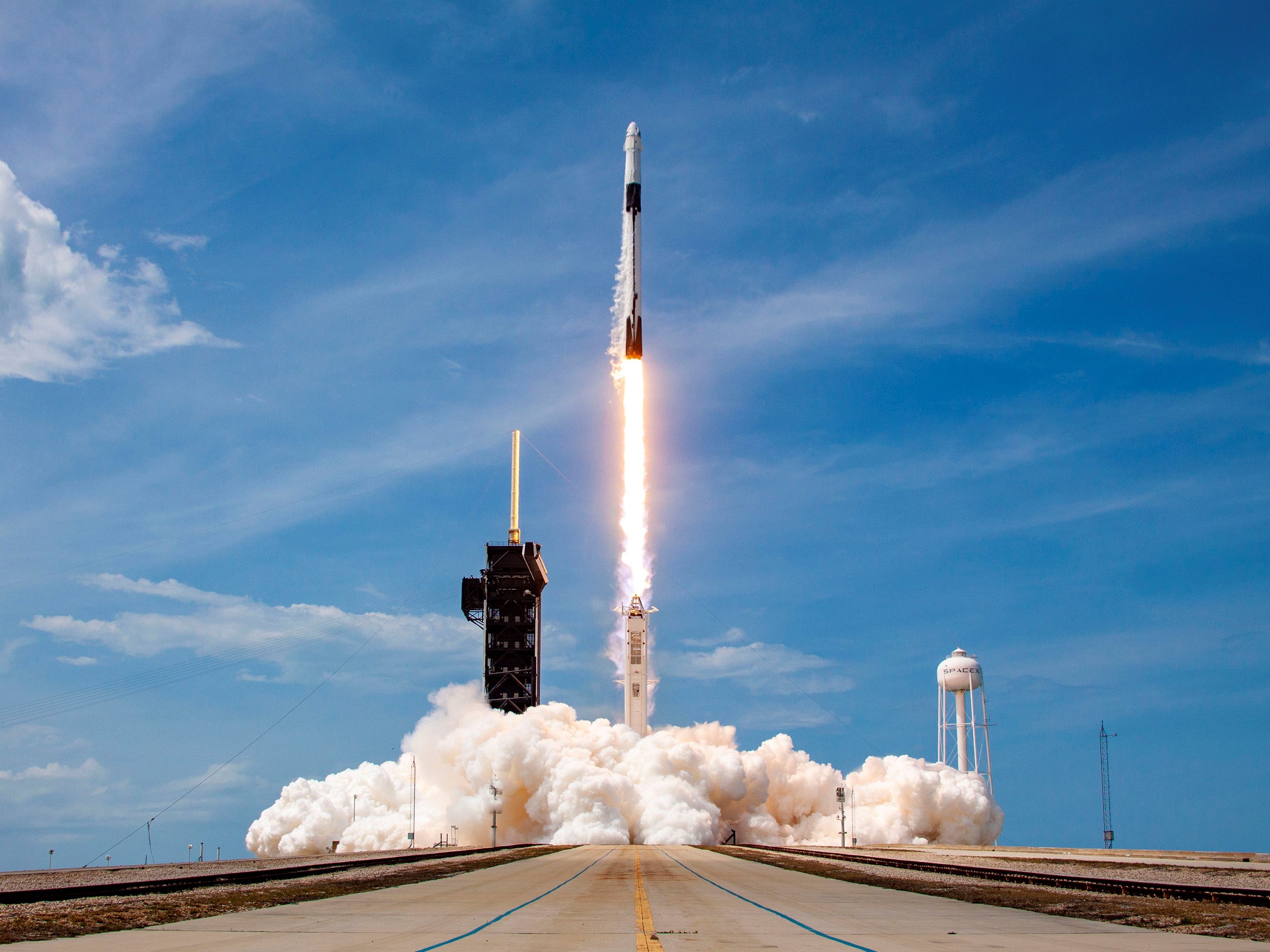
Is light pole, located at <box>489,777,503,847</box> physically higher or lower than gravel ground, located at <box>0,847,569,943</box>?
lower

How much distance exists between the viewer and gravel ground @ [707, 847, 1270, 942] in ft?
71.6

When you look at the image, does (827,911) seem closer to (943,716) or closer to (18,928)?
(18,928)

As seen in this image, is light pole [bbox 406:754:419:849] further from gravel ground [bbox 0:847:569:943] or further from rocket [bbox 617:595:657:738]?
gravel ground [bbox 0:847:569:943]

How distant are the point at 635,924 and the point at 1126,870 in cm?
3055

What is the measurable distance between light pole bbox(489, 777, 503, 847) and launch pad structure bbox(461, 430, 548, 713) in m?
17.3

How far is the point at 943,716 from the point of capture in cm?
9494

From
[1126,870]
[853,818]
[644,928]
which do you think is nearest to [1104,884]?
[1126,870]

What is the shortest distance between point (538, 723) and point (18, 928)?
63134 mm

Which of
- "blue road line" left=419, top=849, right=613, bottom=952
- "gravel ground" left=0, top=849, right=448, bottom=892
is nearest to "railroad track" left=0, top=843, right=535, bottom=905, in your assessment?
"gravel ground" left=0, top=849, right=448, bottom=892

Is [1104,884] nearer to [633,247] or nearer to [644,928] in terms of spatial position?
[644,928]

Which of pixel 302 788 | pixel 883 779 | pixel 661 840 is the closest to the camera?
pixel 661 840

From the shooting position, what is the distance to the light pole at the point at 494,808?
7481 cm

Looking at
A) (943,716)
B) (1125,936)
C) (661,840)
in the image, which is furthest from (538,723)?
(1125,936)

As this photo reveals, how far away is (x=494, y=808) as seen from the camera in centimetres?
7750
